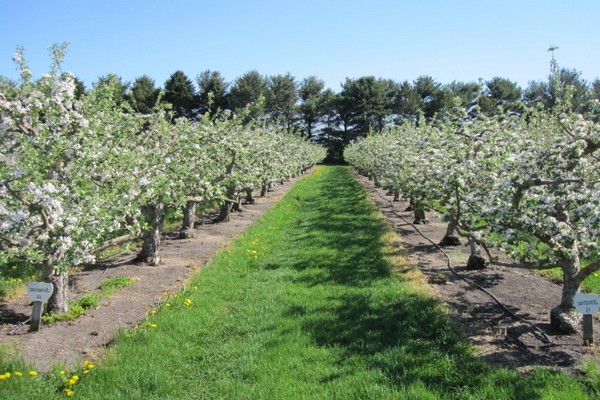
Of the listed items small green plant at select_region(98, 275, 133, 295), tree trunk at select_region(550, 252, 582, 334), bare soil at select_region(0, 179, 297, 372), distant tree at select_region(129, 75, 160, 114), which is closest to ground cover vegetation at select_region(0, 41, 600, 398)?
tree trunk at select_region(550, 252, 582, 334)

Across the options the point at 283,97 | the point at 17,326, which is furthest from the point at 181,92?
the point at 17,326

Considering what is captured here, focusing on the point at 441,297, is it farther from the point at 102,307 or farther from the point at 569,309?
the point at 102,307

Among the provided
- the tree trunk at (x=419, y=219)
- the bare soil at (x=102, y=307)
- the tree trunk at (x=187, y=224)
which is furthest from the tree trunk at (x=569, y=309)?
the tree trunk at (x=187, y=224)

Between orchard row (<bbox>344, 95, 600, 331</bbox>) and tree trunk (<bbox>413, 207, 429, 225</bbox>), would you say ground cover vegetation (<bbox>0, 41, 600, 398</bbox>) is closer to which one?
orchard row (<bbox>344, 95, 600, 331</bbox>)

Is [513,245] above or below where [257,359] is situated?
above

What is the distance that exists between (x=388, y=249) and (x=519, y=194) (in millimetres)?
6379

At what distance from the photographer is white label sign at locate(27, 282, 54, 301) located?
7.42 metres

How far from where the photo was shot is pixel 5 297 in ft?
29.8

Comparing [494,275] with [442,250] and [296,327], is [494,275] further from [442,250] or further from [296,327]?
[296,327]

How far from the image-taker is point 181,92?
2916 inches

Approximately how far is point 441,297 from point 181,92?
70.7m

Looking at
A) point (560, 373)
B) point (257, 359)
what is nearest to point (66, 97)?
point (257, 359)

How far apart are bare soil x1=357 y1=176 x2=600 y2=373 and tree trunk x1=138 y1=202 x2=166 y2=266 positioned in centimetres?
657

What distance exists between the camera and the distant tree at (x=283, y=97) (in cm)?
8625
